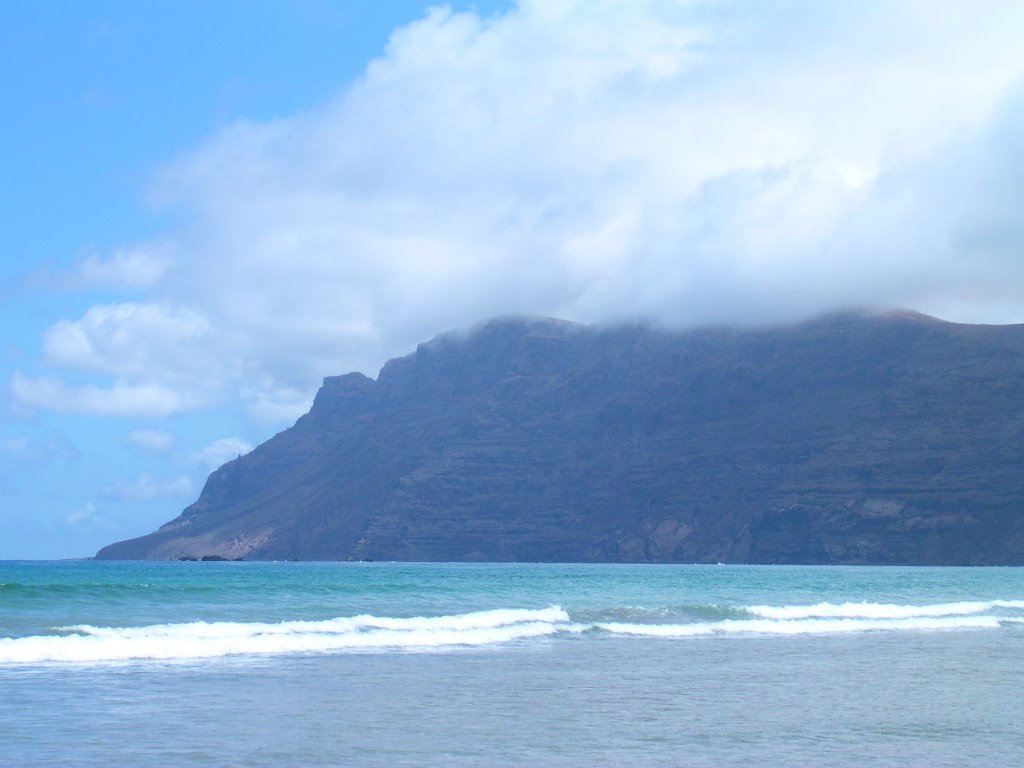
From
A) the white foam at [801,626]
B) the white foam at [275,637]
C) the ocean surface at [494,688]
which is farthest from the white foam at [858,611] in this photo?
the white foam at [275,637]

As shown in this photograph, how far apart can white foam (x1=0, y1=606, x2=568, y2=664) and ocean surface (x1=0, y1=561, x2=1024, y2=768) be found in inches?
3.7

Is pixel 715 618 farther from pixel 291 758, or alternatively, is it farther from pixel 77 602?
pixel 291 758

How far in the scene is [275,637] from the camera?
32.0 metres

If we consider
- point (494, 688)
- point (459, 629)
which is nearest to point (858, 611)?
point (459, 629)

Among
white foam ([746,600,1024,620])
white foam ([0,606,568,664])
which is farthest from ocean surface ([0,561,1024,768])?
white foam ([746,600,1024,620])

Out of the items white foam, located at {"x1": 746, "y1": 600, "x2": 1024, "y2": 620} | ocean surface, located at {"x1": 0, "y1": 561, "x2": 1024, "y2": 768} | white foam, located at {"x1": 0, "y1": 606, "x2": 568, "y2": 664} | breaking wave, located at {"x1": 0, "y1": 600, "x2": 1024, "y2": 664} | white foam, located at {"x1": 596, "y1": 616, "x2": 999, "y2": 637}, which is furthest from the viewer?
white foam, located at {"x1": 746, "y1": 600, "x2": 1024, "y2": 620}

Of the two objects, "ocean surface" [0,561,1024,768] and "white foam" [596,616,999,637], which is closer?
"ocean surface" [0,561,1024,768]

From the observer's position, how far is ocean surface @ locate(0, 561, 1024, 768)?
16984mm

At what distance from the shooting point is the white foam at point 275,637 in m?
28.3

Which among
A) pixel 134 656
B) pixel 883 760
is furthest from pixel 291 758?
pixel 134 656

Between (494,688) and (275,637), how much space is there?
10.7 meters

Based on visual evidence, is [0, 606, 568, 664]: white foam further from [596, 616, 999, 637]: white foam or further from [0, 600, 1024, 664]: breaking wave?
[596, 616, 999, 637]: white foam

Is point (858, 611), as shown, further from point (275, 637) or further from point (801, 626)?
point (275, 637)

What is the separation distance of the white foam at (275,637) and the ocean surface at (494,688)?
0.09 meters
